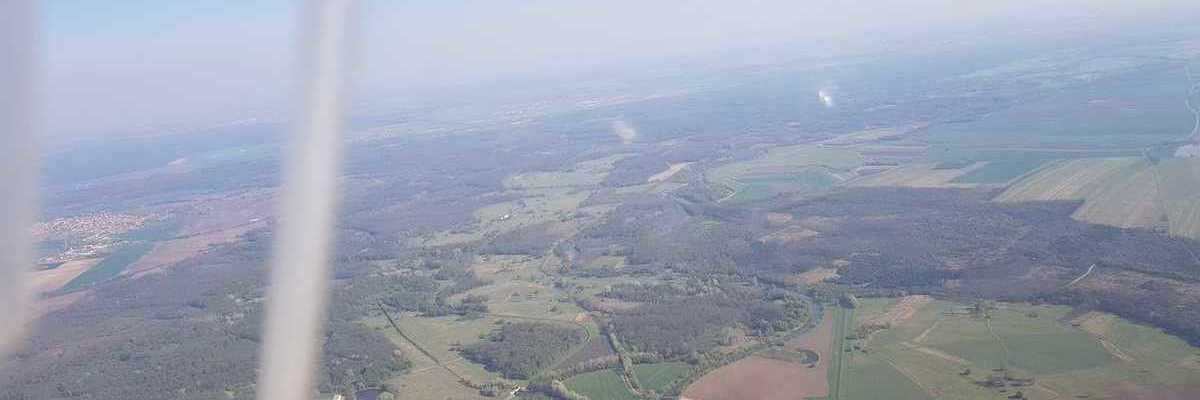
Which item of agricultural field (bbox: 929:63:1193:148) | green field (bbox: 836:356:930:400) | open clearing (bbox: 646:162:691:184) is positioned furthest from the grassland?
agricultural field (bbox: 929:63:1193:148)

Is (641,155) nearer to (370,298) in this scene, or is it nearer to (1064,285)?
(370,298)

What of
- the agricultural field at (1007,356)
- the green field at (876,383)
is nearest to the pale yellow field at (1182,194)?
the agricultural field at (1007,356)

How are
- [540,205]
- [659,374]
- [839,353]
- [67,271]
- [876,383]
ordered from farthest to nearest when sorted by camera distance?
[540,205], [67,271], [839,353], [659,374], [876,383]

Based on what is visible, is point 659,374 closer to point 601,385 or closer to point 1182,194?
point 601,385

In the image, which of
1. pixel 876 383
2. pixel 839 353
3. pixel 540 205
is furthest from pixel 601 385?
pixel 540 205

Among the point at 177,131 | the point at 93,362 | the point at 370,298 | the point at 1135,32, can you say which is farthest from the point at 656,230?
the point at 1135,32

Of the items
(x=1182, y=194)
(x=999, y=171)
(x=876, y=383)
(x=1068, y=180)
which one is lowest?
(x=999, y=171)
